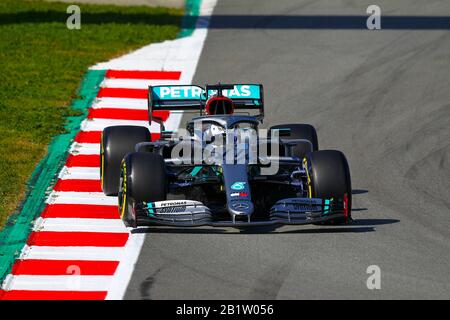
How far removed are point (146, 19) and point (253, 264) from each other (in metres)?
13.1

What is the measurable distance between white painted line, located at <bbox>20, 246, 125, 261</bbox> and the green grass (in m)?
1.33

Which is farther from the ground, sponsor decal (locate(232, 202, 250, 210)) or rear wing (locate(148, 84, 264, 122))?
rear wing (locate(148, 84, 264, 122))

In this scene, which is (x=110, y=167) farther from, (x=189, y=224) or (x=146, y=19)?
(x=146, y=19)

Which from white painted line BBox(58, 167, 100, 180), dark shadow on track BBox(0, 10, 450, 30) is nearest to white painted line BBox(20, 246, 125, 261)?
white painted line BBox(58, 167, 100, 180)

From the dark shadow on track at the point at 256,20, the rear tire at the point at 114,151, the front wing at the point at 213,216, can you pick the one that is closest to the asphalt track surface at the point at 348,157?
the dark shadow on track at the point at 256,20

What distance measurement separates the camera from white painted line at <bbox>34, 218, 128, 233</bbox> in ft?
44.9

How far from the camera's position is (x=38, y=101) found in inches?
769

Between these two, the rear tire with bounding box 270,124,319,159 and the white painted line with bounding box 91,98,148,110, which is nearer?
the rear tire with bounding box 270,124,319,159

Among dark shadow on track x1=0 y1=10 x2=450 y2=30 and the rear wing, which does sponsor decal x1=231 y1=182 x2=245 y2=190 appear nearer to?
the rear wing

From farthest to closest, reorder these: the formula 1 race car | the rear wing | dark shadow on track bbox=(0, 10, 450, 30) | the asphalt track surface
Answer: dark shadow on track bbox=(0, 10, 450, 30) < the rear wing < the formula 1 race car < the asphalt track surface

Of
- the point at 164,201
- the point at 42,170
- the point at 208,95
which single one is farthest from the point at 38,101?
the point at 164,201

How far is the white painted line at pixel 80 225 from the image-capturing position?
13.7 m

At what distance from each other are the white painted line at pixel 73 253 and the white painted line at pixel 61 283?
655mm

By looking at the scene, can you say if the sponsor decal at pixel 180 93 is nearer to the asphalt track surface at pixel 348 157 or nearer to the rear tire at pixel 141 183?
the asphalt track surface at pixel 348 157
